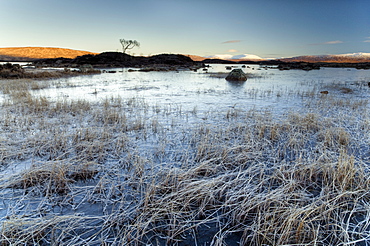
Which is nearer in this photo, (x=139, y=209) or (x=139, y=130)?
(x=139, y=209)

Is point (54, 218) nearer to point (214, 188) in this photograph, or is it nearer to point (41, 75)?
point (214, 188)

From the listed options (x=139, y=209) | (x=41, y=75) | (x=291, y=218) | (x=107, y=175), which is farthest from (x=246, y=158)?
(x=41, y=75)

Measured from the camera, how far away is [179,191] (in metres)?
3.53

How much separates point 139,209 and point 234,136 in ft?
13.6

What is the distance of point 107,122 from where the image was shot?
7.83 m

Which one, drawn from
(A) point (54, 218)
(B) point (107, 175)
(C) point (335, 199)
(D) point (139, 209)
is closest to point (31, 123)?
(B) point (107, 175)

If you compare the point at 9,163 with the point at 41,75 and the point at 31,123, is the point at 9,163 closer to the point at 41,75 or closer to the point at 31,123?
the point at 31,123

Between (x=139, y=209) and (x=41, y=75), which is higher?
(x=41, y=75)

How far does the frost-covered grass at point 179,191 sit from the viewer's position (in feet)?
9.07

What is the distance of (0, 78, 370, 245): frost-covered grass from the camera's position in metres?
2.76

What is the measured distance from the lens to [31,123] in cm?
760

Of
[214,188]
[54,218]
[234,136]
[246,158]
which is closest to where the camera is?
[54,218]

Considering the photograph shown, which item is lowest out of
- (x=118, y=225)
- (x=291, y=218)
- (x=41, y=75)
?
(x=118, y=225)

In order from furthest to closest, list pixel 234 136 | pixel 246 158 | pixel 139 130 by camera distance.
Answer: pixel 139 130 < pixel 234 136 < pixel 246 158
